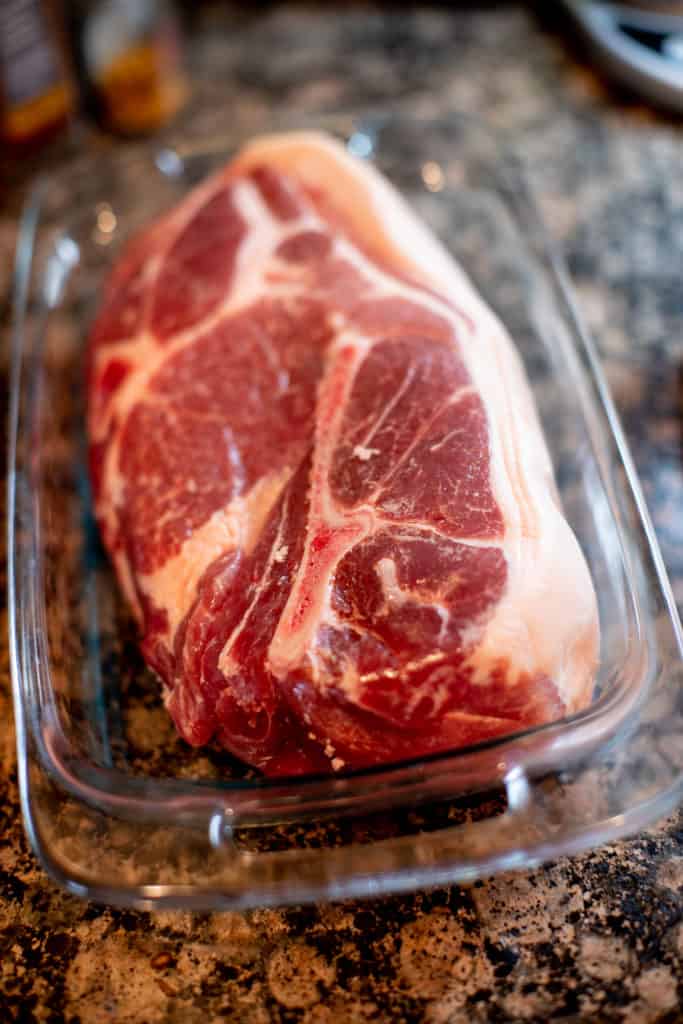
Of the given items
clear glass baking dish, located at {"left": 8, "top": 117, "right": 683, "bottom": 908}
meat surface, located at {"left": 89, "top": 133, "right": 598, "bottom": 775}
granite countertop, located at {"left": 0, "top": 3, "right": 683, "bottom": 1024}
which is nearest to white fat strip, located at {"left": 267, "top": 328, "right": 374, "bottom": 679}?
meat surface, located at {"left": 89, "top": 133, "right": 598, "bottom": 775}

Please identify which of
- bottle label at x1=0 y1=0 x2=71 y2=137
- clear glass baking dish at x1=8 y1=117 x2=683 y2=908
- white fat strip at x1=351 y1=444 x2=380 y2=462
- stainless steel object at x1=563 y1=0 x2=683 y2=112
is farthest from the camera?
stainless steel object at x1=563 y1=0 x2=683 y2=112

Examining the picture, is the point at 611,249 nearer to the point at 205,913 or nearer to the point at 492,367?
the point at 492,367

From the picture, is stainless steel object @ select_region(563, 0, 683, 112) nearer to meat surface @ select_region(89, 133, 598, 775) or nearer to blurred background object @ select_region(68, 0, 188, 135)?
meat surface @ select_region(89, 133, 598, 775)

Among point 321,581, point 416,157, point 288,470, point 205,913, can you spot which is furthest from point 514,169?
point 205,913

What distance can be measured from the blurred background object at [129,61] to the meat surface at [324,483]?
1.38 ft

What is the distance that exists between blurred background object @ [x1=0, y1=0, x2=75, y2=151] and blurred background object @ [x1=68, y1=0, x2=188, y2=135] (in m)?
0.03

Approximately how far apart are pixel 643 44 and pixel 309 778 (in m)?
1.45

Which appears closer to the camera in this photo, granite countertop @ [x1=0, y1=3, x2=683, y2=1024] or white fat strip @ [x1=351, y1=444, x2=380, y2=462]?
granite countertop @ [x1=0, y1=3, x2=683, y2=1024]

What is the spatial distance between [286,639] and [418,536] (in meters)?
0.16

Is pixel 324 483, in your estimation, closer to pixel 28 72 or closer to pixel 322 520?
pixel 322 520

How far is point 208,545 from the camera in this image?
1.11 meters

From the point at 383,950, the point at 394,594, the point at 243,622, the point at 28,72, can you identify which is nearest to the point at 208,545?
the point at 243,622

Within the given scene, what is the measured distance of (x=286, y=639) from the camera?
0.97 m

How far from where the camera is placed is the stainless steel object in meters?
1.73
